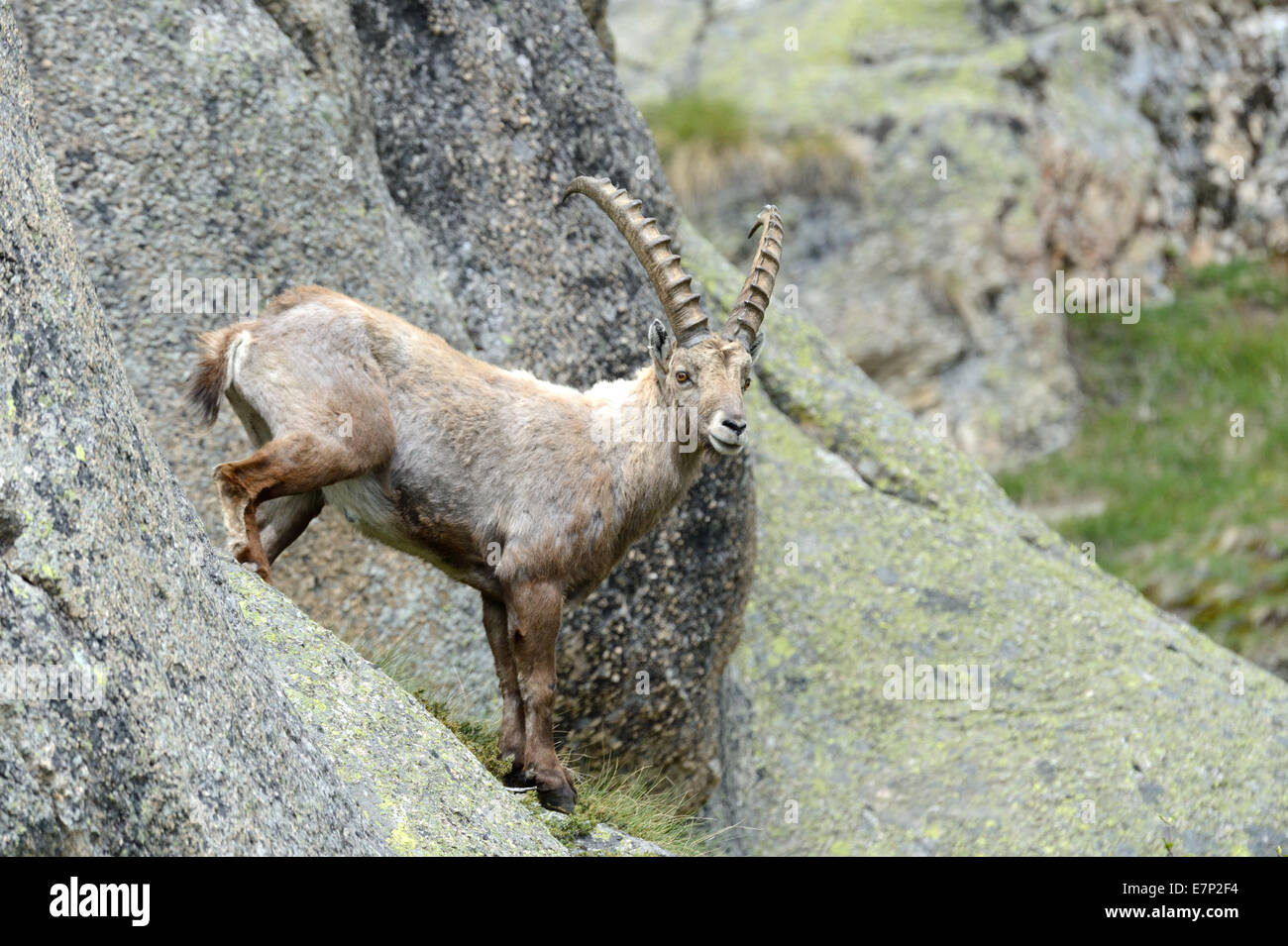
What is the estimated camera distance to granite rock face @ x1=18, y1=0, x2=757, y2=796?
925 centimetres

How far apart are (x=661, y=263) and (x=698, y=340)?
0.53 meters

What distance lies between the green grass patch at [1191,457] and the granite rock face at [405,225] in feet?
30.8

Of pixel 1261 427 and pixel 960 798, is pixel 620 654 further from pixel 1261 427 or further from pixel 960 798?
pixel 1261 427

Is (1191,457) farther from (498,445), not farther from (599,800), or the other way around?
(498,445)

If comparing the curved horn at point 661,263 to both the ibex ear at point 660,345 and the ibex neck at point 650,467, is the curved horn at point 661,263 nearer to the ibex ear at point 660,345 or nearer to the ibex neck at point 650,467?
the ibex ear at point 660,345

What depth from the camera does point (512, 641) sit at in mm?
8039

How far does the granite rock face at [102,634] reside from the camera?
445 cm

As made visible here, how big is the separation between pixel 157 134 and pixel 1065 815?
8531mm

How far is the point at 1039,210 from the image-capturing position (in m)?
22.3

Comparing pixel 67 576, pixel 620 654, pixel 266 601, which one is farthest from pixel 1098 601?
pixel 67 576

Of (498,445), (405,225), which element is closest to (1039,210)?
(405,225)

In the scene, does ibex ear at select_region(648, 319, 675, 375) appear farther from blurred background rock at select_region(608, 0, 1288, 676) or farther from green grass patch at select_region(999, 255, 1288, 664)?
blurred background rock at select_region(608, 0, 1288, 676)

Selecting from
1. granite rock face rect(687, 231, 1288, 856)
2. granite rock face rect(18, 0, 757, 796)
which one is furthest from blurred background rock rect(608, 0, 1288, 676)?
granite rock face rect(18, 0, 757, 796)

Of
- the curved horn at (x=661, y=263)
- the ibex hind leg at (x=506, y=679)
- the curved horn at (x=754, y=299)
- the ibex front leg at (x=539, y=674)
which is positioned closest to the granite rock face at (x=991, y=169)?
the curved horn at (x=754, y=299)
